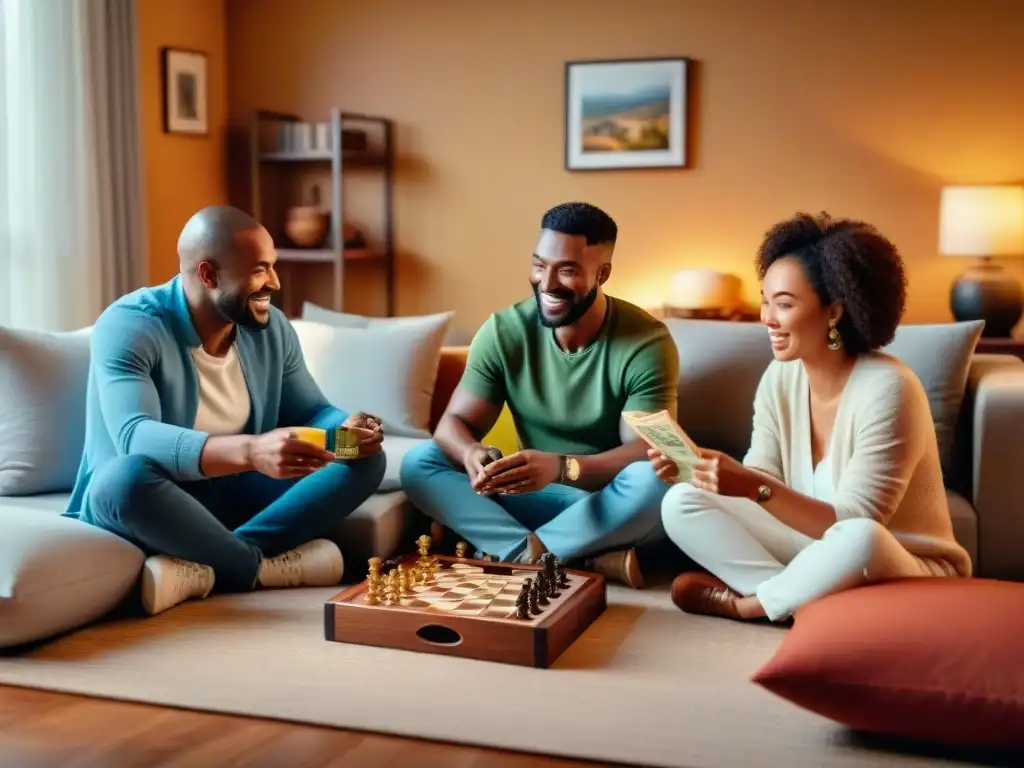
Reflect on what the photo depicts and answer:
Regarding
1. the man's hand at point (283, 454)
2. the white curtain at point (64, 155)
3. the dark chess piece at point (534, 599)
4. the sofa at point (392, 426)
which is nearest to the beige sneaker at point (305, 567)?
the sofa at point (392, 426)

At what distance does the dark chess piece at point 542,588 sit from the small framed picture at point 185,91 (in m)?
3.35

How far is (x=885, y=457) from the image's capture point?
2574 millimetres

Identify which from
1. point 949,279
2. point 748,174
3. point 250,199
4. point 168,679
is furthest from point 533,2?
point 168,679

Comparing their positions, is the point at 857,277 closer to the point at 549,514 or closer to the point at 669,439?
the point at 669,439

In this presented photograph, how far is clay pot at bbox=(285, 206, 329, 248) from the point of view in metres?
5.50

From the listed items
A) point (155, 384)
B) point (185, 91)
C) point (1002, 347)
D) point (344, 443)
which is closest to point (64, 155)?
point (185, 91)

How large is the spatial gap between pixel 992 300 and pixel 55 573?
373cm

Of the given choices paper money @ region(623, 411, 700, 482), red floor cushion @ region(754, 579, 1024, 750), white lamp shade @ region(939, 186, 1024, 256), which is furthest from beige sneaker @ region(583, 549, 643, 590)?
white lamp shade @ region(939, 186, 1024, 256)

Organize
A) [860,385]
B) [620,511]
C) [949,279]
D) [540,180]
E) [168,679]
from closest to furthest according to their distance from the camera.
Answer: [168,679] < [860,385] < [620,511] < [949,279] < [540,180]

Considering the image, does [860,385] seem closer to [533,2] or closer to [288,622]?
[288,622]

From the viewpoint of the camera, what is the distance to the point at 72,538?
9.11 feet

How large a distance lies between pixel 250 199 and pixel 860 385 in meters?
3.88

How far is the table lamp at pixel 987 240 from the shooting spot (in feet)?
15.9

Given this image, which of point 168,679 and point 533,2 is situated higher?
point 533,2
